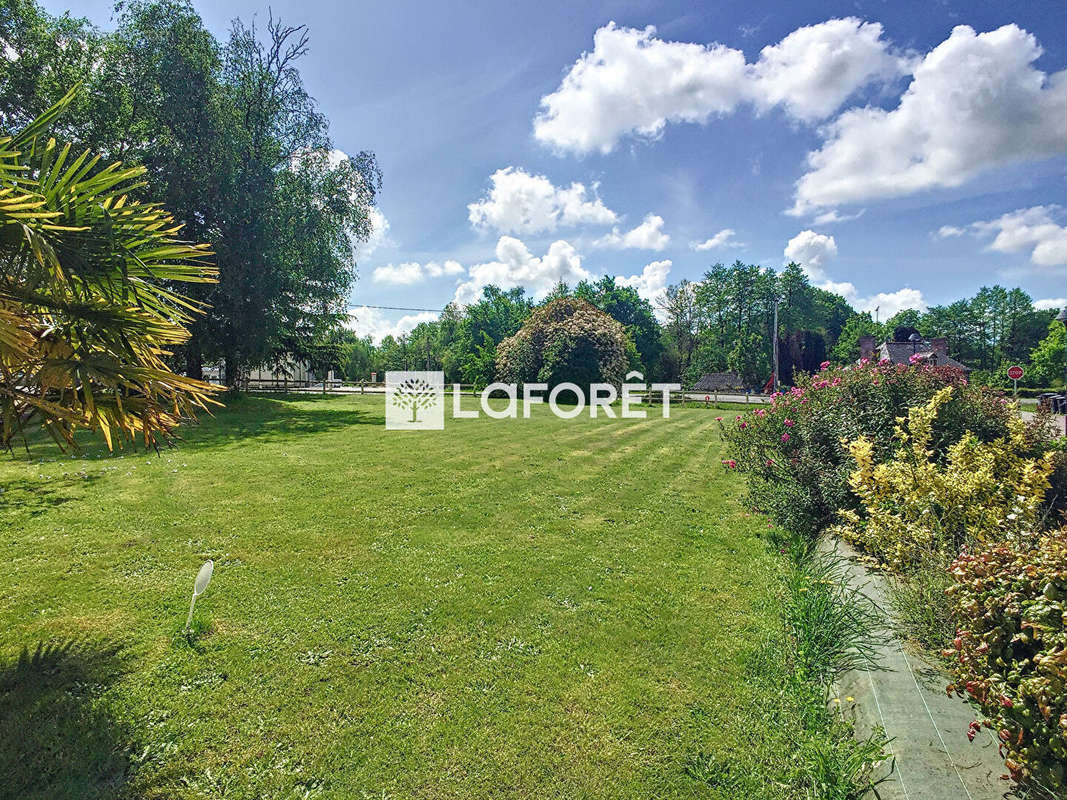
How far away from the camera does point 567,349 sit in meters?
25.2

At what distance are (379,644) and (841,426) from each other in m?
5.61

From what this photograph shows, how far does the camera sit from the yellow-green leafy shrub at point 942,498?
348 centimetres

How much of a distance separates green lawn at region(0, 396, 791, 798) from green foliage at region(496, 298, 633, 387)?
18228 millimetres

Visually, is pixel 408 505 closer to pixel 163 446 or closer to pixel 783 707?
pixel 783 707

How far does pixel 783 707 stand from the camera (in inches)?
110

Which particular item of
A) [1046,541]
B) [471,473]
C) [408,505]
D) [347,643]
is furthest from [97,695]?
[471,473]

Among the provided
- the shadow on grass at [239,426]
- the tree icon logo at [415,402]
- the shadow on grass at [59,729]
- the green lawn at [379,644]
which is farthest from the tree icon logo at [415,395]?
the shadow on grass at [59,729]

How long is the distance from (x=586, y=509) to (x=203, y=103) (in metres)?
18.7

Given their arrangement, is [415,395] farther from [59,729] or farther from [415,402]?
[59,729]

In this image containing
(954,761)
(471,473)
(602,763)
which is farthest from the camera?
(471,473)

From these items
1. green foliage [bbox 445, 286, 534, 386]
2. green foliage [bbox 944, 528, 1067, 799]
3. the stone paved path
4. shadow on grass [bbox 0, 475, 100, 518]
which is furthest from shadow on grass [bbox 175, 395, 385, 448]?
green foliage [bbox 445, 286, 534, 386]

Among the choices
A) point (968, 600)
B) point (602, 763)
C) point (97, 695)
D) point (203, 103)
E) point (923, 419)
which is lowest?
point (602, 763)

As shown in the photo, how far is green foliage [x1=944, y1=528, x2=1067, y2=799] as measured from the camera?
1715mm

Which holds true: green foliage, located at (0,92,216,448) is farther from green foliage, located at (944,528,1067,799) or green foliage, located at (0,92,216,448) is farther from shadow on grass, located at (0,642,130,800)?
green foliage, located at (944,528,1067,799)
